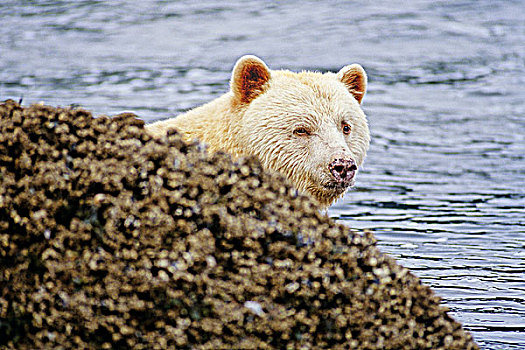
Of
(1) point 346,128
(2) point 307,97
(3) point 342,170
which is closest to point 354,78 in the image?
(1) point 346,128

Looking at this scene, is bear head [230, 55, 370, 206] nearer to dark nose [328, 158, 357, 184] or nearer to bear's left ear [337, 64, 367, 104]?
dark nose [328, 158, 357, 184]

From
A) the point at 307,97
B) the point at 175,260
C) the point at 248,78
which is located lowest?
the point at 175,260

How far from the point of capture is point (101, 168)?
3996 mm

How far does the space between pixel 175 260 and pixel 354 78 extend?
14.8 ft

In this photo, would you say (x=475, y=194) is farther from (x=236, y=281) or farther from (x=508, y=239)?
(x=236, y=281)

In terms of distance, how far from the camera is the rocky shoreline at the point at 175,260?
12.3 ft

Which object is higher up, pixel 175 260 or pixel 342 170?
pixel 175 260

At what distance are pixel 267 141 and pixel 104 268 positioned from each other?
11.5ft

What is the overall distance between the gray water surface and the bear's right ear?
8.57 ft

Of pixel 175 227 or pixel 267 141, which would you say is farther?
pixel 267 141

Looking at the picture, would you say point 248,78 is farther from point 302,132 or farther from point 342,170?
point 342,170

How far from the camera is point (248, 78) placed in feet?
24.2

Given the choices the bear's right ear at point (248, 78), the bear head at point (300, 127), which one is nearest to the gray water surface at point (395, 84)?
the bear head at point (300, 127)

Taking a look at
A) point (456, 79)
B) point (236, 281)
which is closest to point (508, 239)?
point (236, 281)
